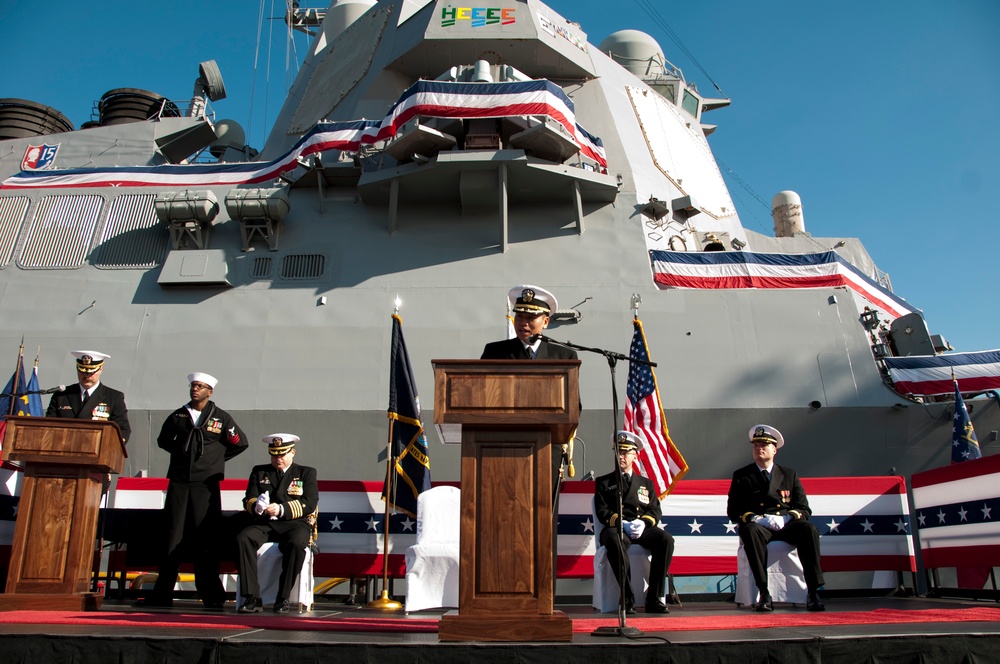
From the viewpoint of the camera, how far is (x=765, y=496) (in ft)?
17.8

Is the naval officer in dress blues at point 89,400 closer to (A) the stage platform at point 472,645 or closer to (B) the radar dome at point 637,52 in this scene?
(A) the stage platform at point 472,645

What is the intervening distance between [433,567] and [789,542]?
2.56 metres

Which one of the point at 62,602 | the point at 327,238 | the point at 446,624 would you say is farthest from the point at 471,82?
the point at 446,624

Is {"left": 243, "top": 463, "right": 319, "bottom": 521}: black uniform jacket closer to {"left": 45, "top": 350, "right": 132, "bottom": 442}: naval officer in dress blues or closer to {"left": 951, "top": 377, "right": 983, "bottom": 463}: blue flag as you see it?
{"left": 45, "top": 350, "right": 132, "bottom": 442}: naval officer in dress blues

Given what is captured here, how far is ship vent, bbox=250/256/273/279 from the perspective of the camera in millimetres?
10695

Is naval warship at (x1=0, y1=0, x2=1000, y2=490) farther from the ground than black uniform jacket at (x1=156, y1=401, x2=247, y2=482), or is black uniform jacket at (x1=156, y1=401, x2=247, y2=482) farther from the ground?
naval warship at (x1=0, y1=0, x2=1000, y2=490)

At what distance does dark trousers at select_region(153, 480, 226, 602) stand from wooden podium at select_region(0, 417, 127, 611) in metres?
0.78

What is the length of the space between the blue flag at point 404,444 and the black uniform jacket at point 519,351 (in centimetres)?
247

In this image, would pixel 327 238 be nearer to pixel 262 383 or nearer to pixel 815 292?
pixel 262 383

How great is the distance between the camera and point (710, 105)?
1727 cm

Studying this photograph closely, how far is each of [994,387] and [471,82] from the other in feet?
25.7

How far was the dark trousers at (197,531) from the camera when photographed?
568cm

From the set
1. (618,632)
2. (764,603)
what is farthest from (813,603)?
(618,632)

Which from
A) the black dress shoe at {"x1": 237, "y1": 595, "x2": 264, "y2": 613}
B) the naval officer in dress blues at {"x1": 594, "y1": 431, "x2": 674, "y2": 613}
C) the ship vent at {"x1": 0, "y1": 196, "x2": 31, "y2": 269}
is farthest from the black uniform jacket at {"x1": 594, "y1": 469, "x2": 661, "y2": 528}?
the ship vent at {"x1": 0, "y1": 196, "x2": 31, "y2": 269}
